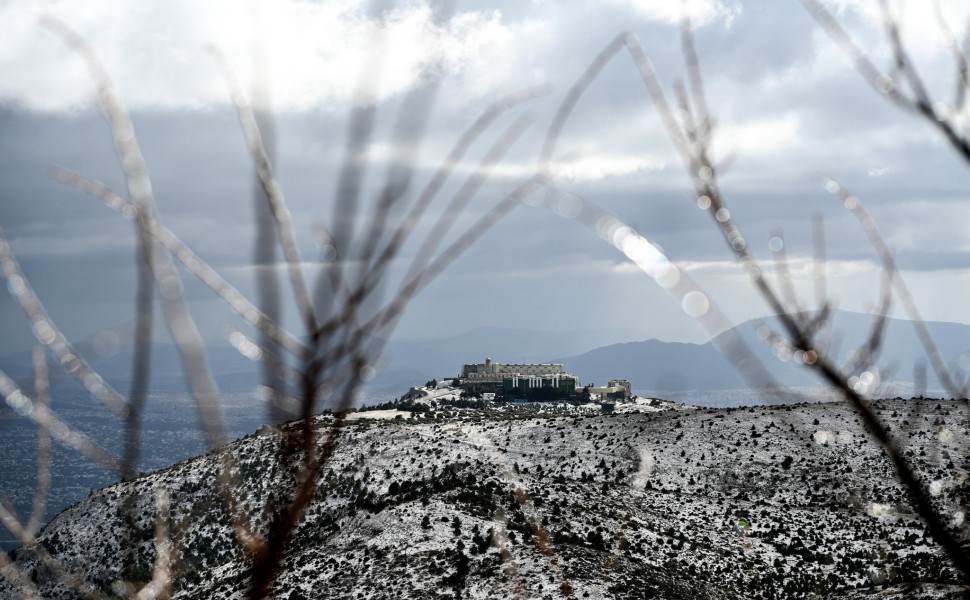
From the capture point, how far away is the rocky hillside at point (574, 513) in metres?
28.6

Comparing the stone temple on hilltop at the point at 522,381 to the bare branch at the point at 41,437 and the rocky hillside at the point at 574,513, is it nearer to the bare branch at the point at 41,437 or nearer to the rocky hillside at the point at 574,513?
the rocky hillside at the point at 574,513

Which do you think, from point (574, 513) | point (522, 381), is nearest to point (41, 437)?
point (574, 513)

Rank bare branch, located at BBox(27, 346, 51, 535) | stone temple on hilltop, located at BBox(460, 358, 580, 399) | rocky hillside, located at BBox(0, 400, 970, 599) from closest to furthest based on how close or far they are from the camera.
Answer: bare branch, located at BBox(27, 346, 51, 535) < rocky hillside, located at BBox(0, 400, 970, 599) < stone temple on hilltop, located at BBox(460, 358, 580, 399)

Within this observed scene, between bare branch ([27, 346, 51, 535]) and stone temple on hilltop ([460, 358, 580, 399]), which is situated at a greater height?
stone temple on hilltop ([460, 358, 580, 399])

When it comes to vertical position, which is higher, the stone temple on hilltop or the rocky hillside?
the stone temple on hilltop

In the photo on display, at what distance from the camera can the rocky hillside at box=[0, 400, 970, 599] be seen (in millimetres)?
28625

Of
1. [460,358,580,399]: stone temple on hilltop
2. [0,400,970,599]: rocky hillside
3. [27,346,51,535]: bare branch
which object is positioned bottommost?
[27,346,51,535]: bare branch

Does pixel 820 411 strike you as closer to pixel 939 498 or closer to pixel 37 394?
pixel 939 498

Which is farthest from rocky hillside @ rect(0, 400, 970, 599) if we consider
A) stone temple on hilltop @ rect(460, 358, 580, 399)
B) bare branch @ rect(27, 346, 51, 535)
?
stone temple on hilltop @ rect(460, 358, 580, 399)

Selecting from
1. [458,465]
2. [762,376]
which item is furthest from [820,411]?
[762,376]

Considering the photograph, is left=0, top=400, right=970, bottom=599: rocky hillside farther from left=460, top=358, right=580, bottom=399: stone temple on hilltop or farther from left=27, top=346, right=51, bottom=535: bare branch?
left=460, top=358, right=580, bottom=399: stone temple on hilltop

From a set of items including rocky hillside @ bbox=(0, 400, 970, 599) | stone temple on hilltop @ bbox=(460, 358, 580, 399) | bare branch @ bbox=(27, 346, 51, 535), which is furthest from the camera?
stone temple on hilltop @ bbox=(460, 358, 580, 399)

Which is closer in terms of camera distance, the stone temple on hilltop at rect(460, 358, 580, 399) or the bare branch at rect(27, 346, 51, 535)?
the bare branch at rect(27, 346, 51, 535)

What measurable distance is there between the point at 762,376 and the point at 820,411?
56.8m
